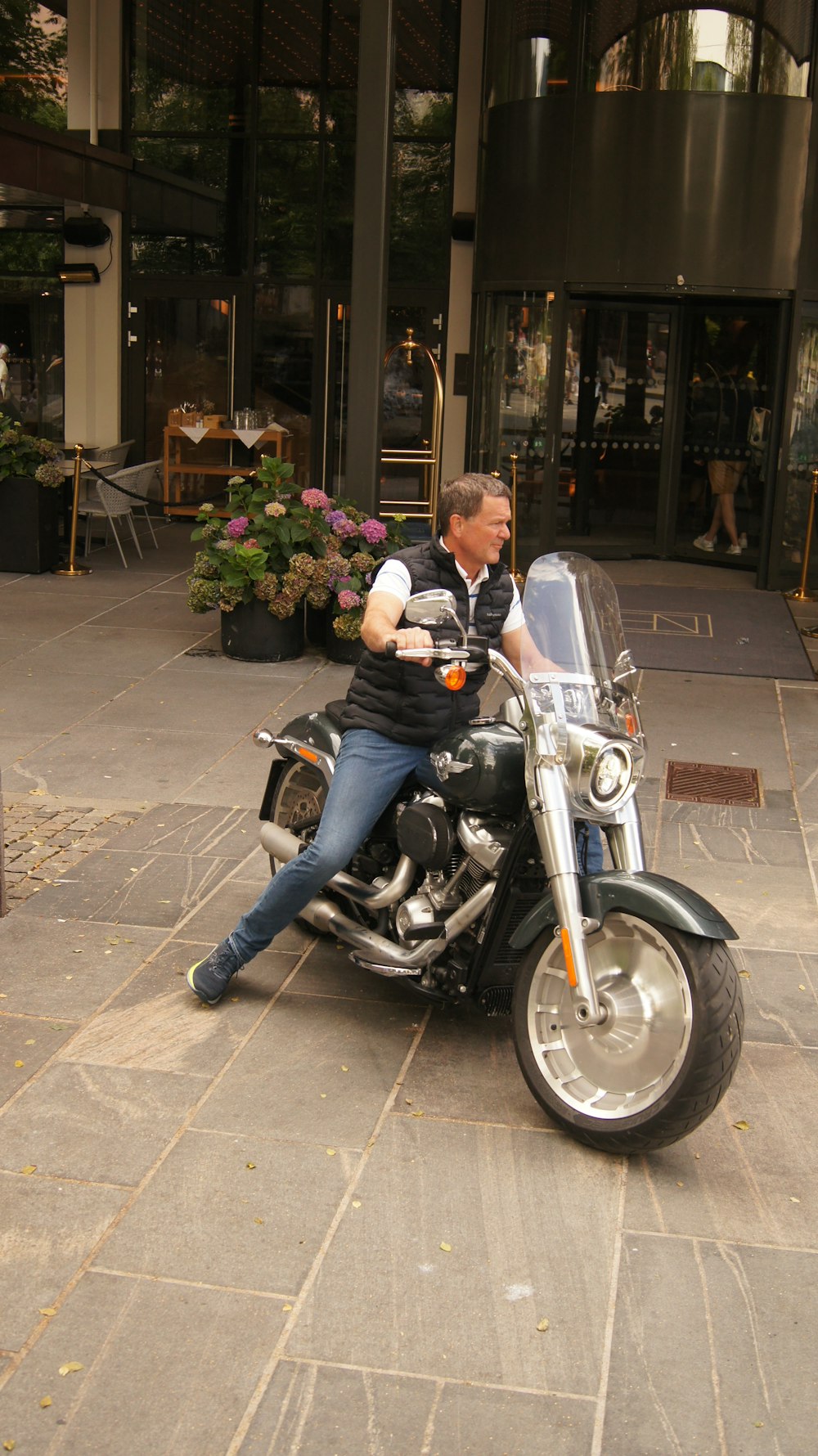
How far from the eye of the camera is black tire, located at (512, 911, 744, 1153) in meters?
3.51

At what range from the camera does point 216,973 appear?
178 inches

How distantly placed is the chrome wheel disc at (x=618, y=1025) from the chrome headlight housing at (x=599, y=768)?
0.31 meters

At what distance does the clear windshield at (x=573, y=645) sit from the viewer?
3807 millimetres

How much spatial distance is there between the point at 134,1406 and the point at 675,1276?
1.24 meters

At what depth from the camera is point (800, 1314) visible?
3209 millimetres

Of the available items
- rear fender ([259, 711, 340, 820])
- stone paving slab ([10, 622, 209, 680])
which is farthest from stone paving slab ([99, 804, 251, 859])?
stone paving slab ([10, 622, 209, 680])

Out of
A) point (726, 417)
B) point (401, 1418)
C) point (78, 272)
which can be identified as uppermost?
point (78, 272)

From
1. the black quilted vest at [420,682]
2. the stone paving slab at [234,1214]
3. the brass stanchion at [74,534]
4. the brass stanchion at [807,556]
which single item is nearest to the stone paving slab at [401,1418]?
the stone paving slab at [234,1214]

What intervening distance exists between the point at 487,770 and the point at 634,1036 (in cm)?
80

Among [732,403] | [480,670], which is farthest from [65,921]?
[732,403]

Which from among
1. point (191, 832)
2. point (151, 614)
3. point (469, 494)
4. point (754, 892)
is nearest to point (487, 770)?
point (469, 494)

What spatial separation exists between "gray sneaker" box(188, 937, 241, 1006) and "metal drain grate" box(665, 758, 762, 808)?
3.04 meters

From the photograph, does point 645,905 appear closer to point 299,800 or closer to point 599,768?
point 599,768

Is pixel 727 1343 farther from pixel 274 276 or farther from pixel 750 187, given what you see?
pixel 274 276
